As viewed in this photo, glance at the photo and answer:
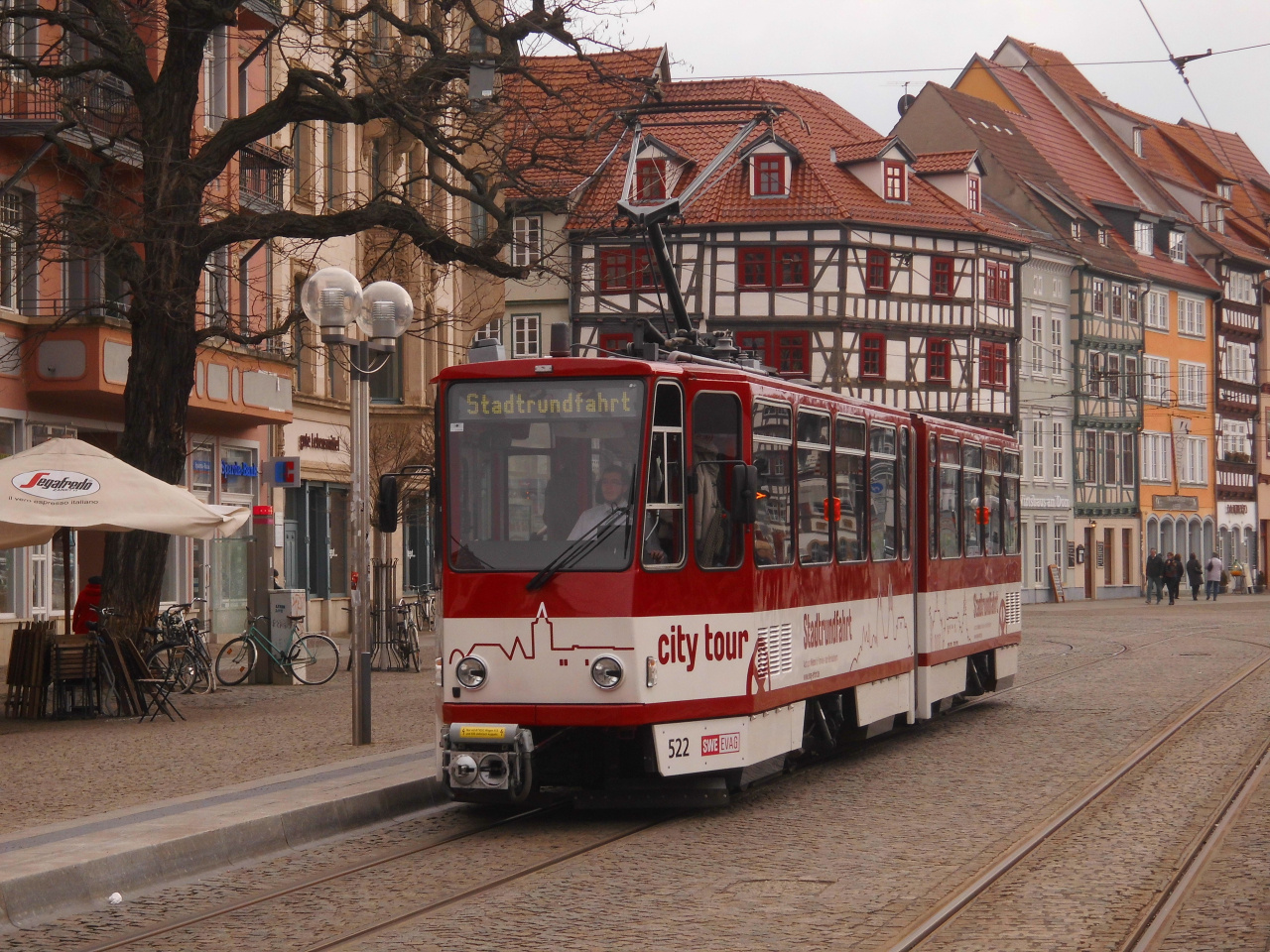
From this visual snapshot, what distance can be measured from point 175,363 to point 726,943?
13.5 meters

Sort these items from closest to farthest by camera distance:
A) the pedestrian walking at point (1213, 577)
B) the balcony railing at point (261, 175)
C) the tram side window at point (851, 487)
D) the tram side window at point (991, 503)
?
1. the tram side window at point (851, 487)
2. the tram side window at point (991, 503)
3. the balcony railing at point (261, 175)
4. the pedestrian walking at point (1213, 577)

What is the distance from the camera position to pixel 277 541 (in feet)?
121

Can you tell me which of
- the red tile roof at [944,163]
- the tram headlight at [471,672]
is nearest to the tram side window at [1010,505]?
the tram headlight at [471,672]

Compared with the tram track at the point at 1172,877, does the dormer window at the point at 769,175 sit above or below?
above

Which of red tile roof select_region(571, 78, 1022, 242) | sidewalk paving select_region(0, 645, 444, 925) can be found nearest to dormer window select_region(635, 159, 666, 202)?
red tile roof select_region(571, 78, 1022, 242)

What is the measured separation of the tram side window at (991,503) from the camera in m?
20.5

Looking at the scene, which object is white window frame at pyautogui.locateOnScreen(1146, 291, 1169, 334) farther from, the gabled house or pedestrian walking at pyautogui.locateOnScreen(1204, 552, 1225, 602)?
pedestrian walking at pyautogui.locateOnScreen(1204, 552, 1225, 602)

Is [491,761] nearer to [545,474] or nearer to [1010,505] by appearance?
[545,474]

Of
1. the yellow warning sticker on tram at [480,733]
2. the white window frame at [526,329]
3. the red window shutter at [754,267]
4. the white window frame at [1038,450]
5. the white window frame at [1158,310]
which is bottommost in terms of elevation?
the yellow warning sticker on tram at [480,733]

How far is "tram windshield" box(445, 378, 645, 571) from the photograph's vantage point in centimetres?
1216

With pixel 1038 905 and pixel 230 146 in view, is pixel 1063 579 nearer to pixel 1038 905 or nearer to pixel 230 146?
pixel 230 146

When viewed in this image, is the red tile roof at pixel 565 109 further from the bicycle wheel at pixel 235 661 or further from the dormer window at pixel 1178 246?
the dormer window at pixel 1178 246

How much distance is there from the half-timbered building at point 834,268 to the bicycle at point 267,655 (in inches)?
1116

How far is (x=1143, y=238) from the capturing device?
7662 centimetres
